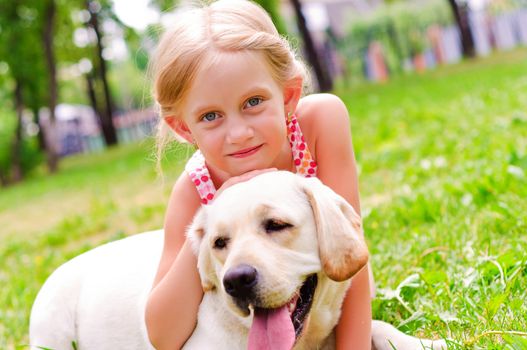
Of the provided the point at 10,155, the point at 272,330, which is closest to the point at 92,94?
the point at 10,155

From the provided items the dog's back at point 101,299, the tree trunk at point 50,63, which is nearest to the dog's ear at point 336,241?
the dog's back at point 101,299

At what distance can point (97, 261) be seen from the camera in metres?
3.81

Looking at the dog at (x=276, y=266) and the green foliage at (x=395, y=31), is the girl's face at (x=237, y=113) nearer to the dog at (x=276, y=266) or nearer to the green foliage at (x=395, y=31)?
the dog at (x=276, y=266)

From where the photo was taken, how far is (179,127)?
11.3ft

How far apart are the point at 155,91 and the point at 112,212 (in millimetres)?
6593

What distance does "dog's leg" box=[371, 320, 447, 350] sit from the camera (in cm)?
293

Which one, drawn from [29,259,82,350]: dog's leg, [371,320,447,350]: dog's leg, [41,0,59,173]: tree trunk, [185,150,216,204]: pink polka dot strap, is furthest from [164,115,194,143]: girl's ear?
[41,0,59,173]: tree trunk

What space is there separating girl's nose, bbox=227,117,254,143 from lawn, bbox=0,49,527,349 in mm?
1185

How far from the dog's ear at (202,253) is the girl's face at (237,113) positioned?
0.30m

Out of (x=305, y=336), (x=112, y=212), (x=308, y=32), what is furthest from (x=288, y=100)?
(x=308, y=32)

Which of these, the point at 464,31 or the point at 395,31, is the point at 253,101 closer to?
the point at 464,31

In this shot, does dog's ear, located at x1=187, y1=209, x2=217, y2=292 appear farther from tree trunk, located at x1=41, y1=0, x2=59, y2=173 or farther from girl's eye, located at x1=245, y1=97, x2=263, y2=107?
tree trunk, located at x1=41, y1=0, x2=59, y2=173

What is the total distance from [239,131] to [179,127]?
1.70 feet

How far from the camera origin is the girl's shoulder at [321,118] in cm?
343
